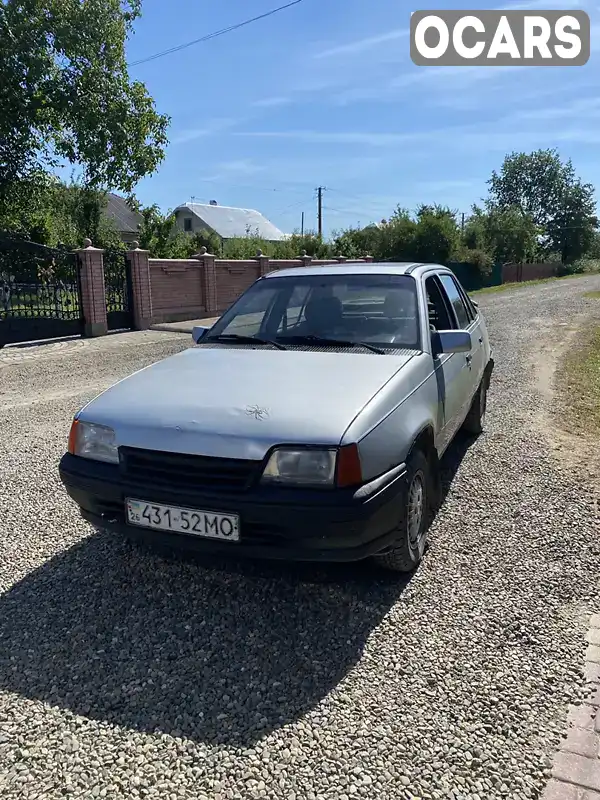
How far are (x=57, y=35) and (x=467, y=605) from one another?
16.8 m

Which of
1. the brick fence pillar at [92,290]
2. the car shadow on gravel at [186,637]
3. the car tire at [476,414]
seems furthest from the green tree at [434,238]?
the car shadow on gravel at [186,637]

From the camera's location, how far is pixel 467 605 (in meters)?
3.03

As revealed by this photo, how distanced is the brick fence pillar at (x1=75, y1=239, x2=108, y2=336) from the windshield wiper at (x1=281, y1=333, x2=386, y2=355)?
11.9 metres

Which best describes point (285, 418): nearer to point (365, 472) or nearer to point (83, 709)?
point (365, 472)

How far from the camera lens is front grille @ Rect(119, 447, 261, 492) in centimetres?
265

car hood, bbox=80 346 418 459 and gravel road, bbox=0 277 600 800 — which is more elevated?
car hood, bbox=80 346 418 459

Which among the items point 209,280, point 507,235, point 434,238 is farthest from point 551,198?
point 209,280

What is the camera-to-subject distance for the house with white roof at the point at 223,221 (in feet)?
192

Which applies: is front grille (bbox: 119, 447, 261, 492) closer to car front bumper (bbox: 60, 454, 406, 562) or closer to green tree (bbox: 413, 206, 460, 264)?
car front bumper (bbox: 60, 454, 406, 562)

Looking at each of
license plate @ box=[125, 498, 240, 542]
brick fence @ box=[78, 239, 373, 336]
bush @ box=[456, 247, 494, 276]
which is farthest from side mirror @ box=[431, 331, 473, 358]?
bush @ box=[456, 247, 494, 276]

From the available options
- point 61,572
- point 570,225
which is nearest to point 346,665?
point 61,572

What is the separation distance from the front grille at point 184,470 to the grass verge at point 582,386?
466 centimetres

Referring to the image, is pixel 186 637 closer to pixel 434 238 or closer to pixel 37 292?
pixel 37 292

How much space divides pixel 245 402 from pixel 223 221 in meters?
61.0
